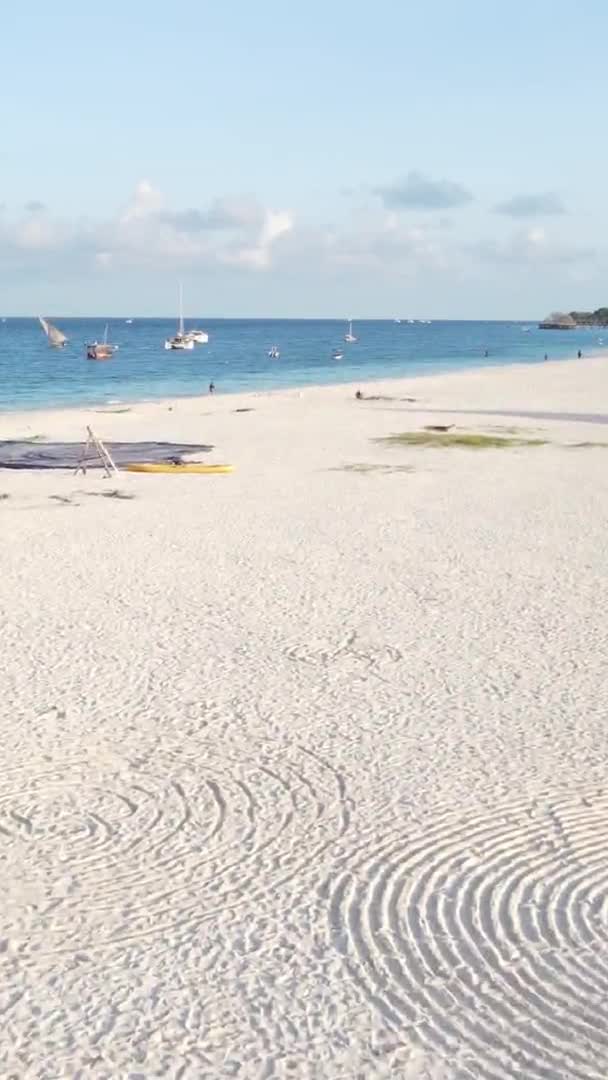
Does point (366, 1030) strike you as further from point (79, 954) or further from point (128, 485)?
point (128, 485)

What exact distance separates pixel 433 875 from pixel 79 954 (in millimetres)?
1932

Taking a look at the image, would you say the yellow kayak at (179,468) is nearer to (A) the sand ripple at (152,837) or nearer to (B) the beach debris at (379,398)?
(A) the sand ripple at (152,837)

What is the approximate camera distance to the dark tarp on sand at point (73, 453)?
23516 millimetres

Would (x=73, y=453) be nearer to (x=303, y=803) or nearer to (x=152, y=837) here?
(x=303, y=803)

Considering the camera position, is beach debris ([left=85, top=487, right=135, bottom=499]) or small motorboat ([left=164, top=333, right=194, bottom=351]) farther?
small motorboat ([left=164, top=333, right=194, bottom=351])

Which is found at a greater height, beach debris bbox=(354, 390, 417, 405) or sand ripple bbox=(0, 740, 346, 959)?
sand ripple bbox=(0, 740, 346, 959)

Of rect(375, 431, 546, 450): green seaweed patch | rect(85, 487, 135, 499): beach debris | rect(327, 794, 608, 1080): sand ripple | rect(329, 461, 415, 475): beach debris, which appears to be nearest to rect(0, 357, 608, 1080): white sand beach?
rect(327, 794, 608, 1080): sand ripple

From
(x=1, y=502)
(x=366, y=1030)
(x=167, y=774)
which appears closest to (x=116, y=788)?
(x=167, y=774)

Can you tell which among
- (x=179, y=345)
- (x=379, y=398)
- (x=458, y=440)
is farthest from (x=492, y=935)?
(x=179, y=345)

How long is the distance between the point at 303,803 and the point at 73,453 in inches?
746

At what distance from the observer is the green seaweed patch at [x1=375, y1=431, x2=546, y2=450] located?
2697cm

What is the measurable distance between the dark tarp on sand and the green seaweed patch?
4546 millimetres

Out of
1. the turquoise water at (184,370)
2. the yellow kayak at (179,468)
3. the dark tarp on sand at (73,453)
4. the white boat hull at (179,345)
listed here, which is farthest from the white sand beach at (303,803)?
the white boat hull at (179,345)

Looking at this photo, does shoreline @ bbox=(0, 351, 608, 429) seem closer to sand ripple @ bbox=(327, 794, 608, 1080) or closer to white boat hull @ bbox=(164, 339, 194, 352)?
sand ripple @ bbox=(327, 794, 608, 1080)
